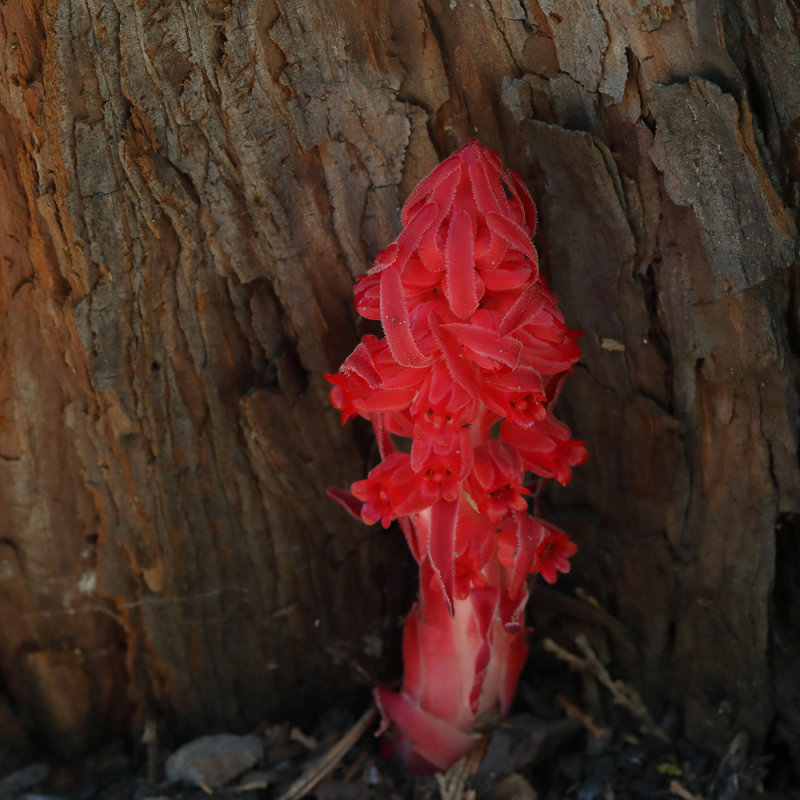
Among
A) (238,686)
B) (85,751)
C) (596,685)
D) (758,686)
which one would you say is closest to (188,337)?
(238,686)

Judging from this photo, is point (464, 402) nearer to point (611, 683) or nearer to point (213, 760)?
point (611, 683)

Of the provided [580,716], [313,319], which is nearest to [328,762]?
[580,716]

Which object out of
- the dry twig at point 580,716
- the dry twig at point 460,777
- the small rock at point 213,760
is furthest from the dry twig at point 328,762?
the dry twig at point 580,716

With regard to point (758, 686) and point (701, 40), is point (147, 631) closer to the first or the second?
point (758, 686)

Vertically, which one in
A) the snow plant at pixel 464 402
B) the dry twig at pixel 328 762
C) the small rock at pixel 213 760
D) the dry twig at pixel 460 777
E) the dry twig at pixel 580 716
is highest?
the snow plant at pixel 464 402

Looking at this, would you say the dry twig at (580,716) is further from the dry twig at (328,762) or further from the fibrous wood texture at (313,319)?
the dry twig at (328,762)
